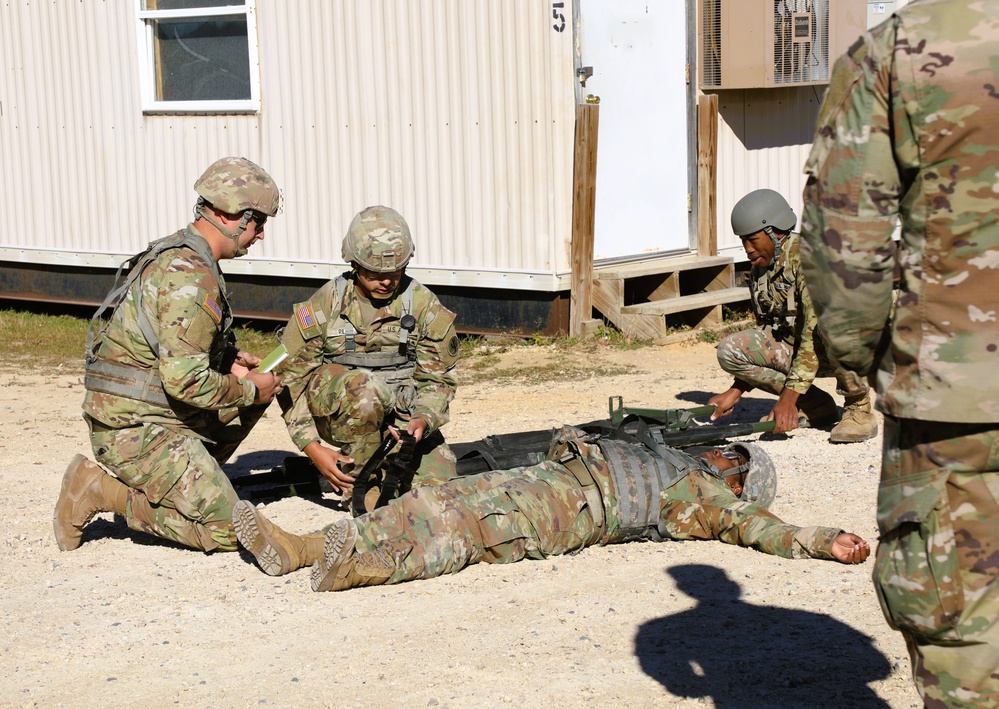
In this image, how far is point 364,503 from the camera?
5430mm

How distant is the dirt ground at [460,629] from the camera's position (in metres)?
3.75

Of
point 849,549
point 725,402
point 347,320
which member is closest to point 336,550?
point 347,320

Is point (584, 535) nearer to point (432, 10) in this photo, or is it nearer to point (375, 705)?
point (375, 705)

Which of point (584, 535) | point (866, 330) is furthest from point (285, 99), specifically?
point (866, 330)

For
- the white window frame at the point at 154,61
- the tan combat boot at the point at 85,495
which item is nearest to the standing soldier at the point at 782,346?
the tan combat boot at the point at 85,495

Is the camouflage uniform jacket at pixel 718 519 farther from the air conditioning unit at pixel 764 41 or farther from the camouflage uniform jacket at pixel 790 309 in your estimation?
the air conditioning unit at pixel 764 41

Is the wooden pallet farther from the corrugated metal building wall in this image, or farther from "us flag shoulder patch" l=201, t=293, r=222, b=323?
"us flag shoulder patch" l=201, t=293, r=222, b=323

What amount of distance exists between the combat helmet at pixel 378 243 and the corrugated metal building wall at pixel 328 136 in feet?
Answer: 13.5

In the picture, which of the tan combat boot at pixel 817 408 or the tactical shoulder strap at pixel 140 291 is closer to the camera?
the tactical shoulder strap at pixel 140 291

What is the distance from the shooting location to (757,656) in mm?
3928

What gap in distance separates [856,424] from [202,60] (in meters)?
6.75

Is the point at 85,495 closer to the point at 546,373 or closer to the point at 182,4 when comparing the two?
the point at 546,373

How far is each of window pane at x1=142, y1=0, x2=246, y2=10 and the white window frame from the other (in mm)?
47

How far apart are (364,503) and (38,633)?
5.01 feet
